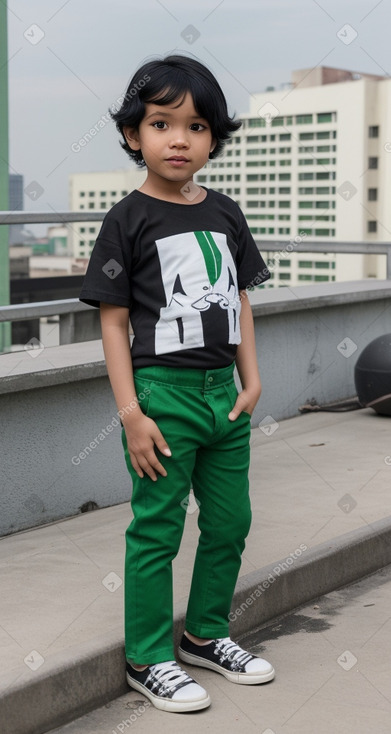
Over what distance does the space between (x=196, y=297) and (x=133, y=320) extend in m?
0.20

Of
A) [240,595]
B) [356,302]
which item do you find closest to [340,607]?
[240,595]

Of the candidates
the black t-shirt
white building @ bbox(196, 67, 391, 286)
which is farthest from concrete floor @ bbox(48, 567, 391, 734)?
white building @ bbox(196, 67, 391, 286)

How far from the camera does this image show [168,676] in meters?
3.06

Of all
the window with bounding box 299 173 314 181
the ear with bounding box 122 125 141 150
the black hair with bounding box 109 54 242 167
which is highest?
the window with bounding box 299 173 314 181

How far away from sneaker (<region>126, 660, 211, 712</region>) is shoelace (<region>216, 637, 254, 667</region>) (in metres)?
0.20

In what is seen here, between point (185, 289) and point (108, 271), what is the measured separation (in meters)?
0.21

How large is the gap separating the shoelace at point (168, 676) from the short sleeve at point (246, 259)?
1118 millimetres

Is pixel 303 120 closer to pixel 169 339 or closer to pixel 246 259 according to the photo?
pixel 246 259

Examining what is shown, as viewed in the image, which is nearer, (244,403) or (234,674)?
(244,403)

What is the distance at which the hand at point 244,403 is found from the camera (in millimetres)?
3061

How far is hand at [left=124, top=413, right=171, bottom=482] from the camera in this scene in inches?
116

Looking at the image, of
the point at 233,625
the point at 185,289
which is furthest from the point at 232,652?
the point at 185,289

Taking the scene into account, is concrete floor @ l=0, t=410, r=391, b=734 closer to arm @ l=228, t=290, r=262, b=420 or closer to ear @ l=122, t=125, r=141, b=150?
arm @ l=228, t=290, r=262, b=420

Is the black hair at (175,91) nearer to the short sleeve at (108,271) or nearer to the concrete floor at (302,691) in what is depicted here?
the short sleeve at (108,271)
